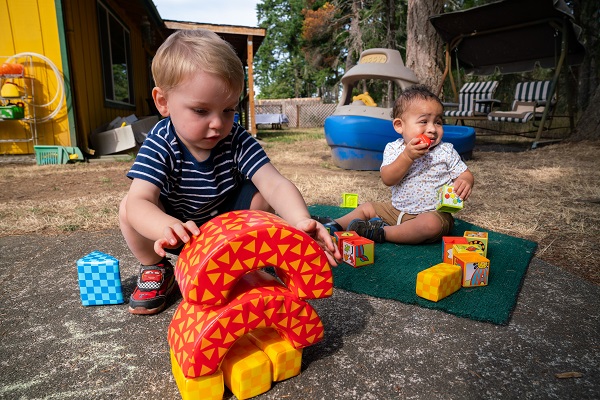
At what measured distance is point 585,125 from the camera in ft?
23.9

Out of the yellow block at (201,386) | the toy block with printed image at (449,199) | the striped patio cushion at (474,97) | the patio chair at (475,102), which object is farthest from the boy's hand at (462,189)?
the striped patio cushion at (474,97)

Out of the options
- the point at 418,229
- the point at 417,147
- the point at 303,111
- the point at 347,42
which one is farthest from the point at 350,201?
the point at 347,42

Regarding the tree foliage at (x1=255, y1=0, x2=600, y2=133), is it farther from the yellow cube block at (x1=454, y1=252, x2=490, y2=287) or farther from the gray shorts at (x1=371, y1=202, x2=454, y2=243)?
the yellow cube block at (x1=454, y1=252, x2=490, y2=287)

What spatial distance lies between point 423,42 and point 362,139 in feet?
11.4

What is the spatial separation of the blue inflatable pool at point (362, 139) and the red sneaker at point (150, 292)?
12.6 ft

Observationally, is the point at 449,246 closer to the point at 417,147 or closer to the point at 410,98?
the point at 417,147

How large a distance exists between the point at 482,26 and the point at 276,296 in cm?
864

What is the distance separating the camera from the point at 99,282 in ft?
5.06

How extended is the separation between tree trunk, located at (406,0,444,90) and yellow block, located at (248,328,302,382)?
701 centimetres

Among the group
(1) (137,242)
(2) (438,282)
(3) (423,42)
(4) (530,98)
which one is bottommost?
(2) (438,282)

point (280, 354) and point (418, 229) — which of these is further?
point (418, 229)

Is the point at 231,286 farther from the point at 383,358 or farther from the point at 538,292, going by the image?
the point at 538,292

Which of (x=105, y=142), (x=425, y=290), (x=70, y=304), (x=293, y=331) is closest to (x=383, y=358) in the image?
(x=293, y=331)

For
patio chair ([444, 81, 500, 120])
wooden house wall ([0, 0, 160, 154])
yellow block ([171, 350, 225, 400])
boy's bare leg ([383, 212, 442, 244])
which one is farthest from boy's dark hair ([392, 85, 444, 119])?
patio chair ([444, 81, 500, 120])
